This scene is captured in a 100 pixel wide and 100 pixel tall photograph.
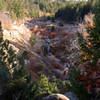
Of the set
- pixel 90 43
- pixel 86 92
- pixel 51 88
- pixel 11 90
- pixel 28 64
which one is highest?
pixel 90 43

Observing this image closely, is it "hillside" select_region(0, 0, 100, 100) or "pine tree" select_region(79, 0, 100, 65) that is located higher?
"pine tree" select_region(79, 0, 100, 65)

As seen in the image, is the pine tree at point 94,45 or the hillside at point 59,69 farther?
the hillside at point 59,69

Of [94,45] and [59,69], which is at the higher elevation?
[94,45]

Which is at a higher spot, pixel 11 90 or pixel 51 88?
pixel 11 90

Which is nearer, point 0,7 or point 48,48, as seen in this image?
point 48,48

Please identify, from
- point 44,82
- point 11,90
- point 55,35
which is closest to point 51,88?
point 44,82

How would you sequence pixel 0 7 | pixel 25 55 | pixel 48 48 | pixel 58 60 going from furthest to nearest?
pixel 0 7 → pixel 48 48 → pixel 58 60 → pixel 25 55

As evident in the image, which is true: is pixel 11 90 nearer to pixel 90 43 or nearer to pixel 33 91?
pixel 33 91

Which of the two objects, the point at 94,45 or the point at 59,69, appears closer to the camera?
the point at 94,45

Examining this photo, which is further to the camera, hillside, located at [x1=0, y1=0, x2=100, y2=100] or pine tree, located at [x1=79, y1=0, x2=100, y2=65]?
hillside, located at [x1=0, y1=0, x2=100, y2=100]

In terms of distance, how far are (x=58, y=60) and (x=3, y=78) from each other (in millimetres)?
36651

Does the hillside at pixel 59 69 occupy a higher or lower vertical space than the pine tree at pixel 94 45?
lower

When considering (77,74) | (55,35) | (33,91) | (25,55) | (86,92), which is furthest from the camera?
(55,35)

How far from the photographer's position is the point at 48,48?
53.2m
